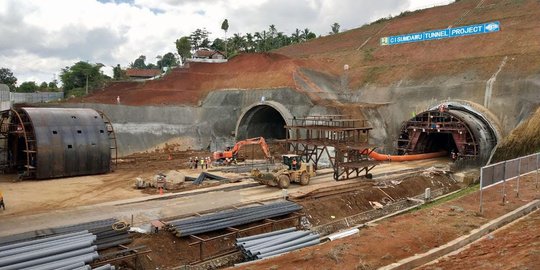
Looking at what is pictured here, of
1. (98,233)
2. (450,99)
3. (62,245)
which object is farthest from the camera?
(450,99)

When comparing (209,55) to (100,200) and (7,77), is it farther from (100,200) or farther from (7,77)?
(100,200)

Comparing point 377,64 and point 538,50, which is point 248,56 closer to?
point 377,64

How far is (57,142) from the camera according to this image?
27922mm

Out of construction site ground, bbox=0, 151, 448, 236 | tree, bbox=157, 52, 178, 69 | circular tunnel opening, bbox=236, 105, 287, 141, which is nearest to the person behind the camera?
construction site ground, bbox=0, 151, 448, 236

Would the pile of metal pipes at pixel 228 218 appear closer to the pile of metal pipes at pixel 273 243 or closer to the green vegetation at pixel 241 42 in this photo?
the pile of metal pipes at pixel 273 243

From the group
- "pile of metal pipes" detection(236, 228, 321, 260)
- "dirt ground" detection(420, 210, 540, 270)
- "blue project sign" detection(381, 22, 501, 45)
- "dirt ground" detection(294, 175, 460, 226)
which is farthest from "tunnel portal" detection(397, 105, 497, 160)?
"pile of metal pipes" detection(236, 228, 321, 260)

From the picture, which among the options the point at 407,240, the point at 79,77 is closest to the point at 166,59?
the point at 79,77

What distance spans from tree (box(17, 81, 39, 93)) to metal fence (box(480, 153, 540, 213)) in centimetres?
7430

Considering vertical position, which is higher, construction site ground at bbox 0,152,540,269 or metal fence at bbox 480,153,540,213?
metal fence at bbox 480,153,540,213

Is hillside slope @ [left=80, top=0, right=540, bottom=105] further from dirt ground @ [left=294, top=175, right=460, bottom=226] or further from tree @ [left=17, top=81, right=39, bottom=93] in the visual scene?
tree @ [left=17, top=81, right=39, bottom=93]

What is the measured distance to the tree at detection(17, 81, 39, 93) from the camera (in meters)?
72.7

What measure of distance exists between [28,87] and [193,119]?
44535mm

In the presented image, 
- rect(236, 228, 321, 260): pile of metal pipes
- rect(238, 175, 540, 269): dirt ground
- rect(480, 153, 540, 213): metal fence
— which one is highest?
rect(480, 153, 540, 213): metal fence

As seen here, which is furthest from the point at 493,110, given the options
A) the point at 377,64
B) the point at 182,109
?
the point at 182,109
